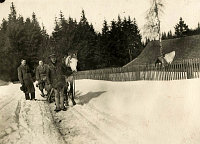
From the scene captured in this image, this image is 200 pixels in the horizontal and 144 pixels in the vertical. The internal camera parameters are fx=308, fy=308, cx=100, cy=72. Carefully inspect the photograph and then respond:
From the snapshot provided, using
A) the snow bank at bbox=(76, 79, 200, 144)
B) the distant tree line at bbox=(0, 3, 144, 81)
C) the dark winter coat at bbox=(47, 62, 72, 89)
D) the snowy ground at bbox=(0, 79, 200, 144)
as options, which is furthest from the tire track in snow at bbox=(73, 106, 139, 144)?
the distant tree line at bbox=(0, 3, 144, 81)

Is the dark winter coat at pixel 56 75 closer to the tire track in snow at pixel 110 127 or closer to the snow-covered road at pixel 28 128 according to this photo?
the snow-covered road at pixel 28 128

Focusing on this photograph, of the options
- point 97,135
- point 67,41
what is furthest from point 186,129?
point 67,41

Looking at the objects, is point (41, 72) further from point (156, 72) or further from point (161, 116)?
point (156, 72)

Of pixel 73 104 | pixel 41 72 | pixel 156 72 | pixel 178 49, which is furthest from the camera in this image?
pixel 178 49

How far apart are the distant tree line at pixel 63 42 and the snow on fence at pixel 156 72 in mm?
3832

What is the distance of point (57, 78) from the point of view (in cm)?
922

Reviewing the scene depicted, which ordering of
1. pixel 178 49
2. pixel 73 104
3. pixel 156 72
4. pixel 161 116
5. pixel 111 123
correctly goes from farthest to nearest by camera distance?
pixel 178 49, pixel 156 72, pixel 73 104, pixel 161 116, pixel 111 123

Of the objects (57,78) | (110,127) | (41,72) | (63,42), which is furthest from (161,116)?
(63,42)

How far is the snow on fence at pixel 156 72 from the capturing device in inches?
680

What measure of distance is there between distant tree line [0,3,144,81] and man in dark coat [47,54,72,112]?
84 centimetres

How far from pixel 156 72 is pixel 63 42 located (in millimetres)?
8391

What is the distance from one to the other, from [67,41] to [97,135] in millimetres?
20839

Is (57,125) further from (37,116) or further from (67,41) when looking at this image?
(67,41)

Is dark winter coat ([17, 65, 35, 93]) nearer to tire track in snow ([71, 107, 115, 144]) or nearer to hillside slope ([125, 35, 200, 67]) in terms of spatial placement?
tire track in snow ([71, 107, 115, 144])
